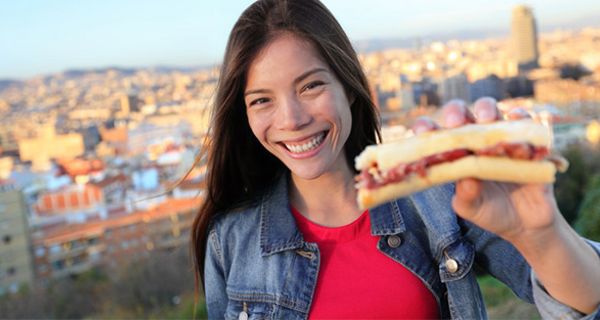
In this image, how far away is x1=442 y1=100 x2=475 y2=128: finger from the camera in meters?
1.10

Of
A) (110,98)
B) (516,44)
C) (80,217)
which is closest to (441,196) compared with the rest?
(80,217)

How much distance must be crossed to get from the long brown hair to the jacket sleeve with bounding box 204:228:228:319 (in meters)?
0.08

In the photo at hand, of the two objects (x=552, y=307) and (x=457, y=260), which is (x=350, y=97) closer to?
(x=457, y=260)

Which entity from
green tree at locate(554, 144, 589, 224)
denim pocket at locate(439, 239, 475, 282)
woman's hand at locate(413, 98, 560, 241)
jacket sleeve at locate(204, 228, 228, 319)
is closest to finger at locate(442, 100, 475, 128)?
woman's hand at locate(413, 98, 560, 241)

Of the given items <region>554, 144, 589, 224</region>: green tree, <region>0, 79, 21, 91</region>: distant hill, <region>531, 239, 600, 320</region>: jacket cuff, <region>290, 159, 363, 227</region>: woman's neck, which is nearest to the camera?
<region>531, 239, 600, 320</region>: jacket cuff

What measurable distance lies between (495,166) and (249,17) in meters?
0.87

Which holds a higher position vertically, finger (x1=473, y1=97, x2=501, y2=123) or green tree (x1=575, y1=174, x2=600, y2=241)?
finger (x1=473, y1=97, x2=501, y2=123)

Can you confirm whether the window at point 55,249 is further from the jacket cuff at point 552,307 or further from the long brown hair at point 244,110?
the jacket cuff at point 552,307

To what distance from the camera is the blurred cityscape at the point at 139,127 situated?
28078 millimetres

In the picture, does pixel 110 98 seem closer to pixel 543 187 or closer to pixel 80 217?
pixel 80 217

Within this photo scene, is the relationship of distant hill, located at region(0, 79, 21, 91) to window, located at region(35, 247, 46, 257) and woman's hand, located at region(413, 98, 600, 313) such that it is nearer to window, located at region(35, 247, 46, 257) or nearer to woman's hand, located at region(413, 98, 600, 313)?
window, located at region(35, 247, 46, 257)

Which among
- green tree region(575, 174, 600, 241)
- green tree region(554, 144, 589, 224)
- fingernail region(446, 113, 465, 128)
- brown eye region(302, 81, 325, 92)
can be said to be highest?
brown eye region(302, 81, 325, 92)

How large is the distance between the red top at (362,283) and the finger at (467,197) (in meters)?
0.43

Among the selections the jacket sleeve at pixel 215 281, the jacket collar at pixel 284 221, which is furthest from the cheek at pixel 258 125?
the jacket sleeve at pixel 215 281
